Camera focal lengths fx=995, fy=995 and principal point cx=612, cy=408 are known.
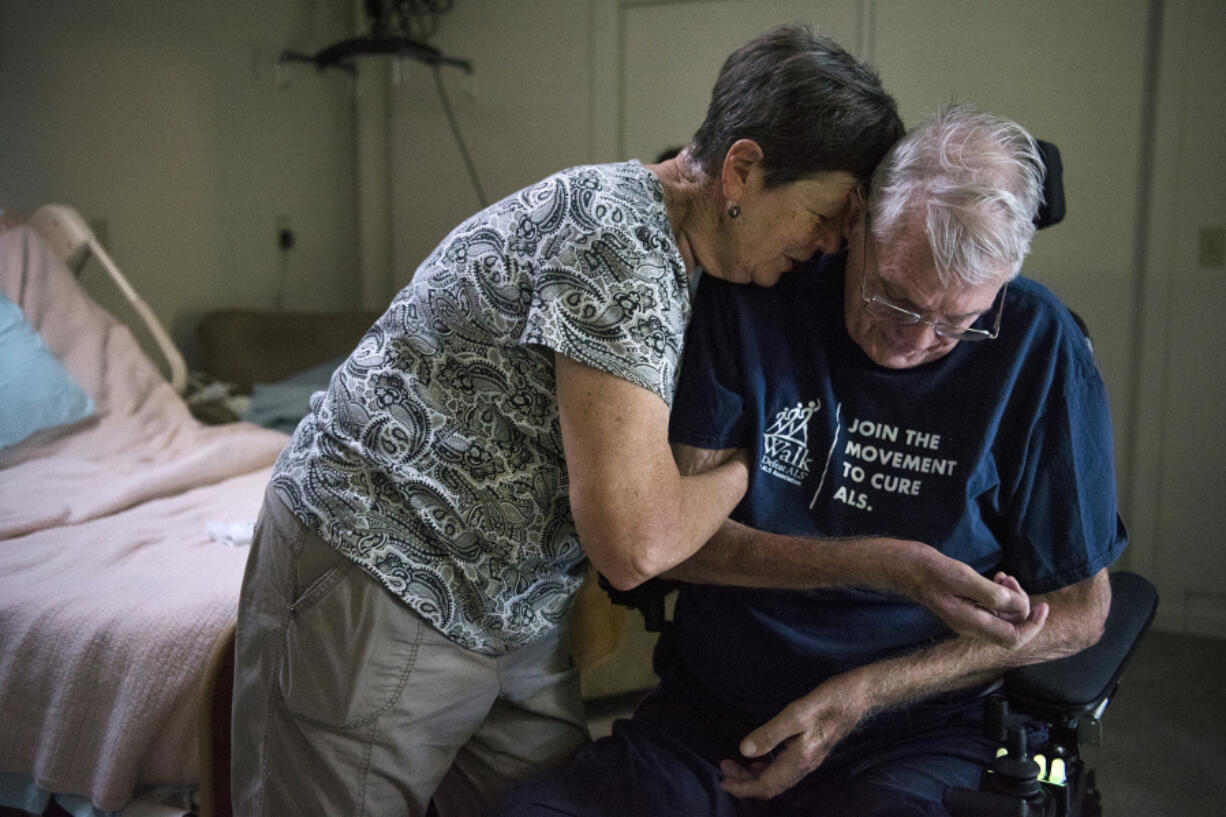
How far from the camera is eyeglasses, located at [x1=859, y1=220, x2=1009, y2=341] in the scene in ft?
3.58

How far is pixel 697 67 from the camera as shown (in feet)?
11.2

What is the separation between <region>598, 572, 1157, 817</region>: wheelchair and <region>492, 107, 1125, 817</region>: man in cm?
4

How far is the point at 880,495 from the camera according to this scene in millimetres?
1168

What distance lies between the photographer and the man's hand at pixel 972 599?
3.29 ft

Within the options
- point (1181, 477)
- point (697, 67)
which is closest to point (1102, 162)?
point (1181, 477)

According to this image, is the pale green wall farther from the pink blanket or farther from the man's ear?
the man's ear

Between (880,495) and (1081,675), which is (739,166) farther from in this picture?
(1081,675)

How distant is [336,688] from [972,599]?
0.69m

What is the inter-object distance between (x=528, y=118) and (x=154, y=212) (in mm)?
1378

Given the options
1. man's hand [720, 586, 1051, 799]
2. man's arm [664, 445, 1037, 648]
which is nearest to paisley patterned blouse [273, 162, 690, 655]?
man's arm [664, 445, 1037, 648]

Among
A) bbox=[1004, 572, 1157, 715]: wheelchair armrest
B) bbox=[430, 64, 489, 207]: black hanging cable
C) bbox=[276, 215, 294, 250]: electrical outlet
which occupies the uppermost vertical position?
bbox=[430, 64, 489, 207]: black hanging cable

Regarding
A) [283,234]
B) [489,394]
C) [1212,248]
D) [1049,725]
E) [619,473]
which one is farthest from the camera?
[283,234]

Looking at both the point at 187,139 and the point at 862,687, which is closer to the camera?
the point at 862,687

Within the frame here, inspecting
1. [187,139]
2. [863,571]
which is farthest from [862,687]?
[187,139]
